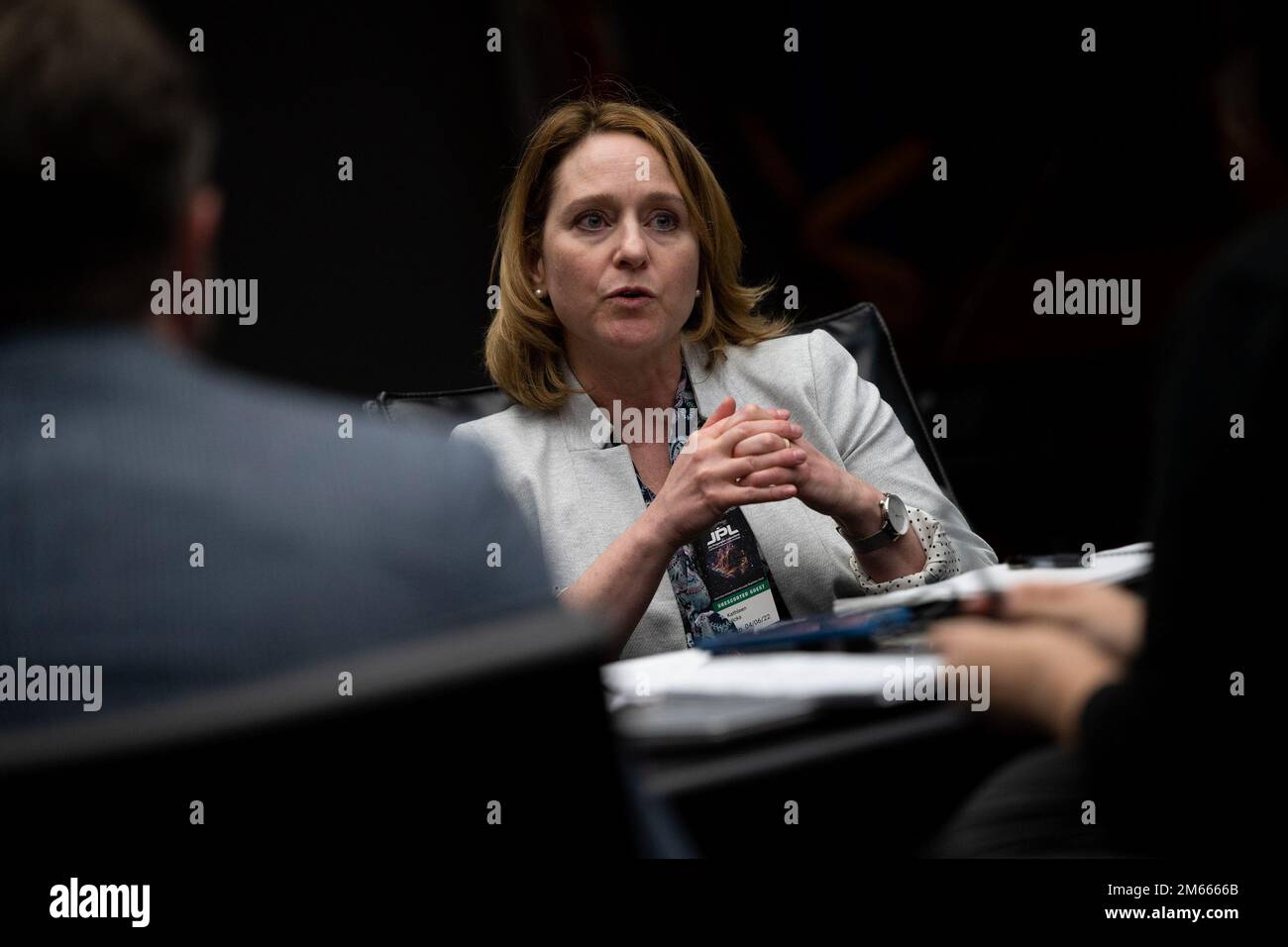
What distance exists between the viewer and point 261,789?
0.51 m

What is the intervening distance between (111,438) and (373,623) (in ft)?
0.52

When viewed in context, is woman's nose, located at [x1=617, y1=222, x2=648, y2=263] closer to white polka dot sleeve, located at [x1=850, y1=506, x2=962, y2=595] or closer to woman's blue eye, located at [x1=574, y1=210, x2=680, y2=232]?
woman's blue eye, located at [x1=574, y1=210, x2=680, y2=232]

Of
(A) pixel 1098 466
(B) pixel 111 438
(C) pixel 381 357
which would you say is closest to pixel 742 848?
(B) pixel 111 438

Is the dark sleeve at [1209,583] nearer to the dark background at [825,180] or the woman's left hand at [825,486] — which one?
the woman's left hand at [825,486]

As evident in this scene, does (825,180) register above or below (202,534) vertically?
above

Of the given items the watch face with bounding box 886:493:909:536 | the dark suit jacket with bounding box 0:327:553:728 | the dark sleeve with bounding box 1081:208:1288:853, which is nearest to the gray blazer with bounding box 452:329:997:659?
the watch face with bounding box 886:493:909:536

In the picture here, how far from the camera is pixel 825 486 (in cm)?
171

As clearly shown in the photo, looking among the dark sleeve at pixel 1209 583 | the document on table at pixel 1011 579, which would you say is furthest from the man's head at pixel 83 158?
the document on table at pixel 1011 579

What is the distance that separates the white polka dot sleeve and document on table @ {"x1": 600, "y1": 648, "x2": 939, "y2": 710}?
677mm

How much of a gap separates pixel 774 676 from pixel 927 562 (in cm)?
82

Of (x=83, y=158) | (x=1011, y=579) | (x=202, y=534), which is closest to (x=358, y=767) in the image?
(x=202, y=534)

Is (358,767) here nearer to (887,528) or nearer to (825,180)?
(887,528)

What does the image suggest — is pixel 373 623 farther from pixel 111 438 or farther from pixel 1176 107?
pixel 1176 107
